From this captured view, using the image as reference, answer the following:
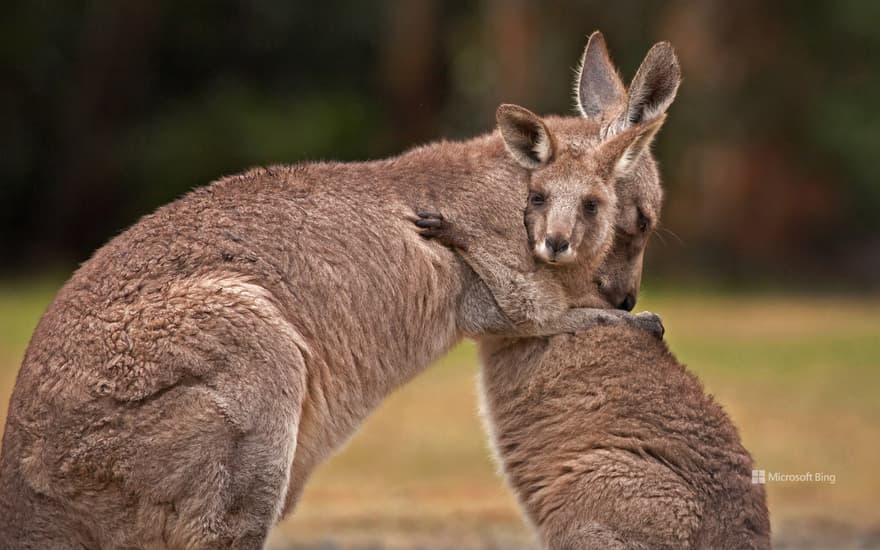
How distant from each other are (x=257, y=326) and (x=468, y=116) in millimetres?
21493

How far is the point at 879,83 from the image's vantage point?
3341cm

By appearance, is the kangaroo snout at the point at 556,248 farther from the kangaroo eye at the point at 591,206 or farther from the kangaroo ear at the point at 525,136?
the kangaroo ear at the point at 525,136

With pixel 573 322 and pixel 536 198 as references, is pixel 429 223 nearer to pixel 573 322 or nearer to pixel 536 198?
pixel 536 198

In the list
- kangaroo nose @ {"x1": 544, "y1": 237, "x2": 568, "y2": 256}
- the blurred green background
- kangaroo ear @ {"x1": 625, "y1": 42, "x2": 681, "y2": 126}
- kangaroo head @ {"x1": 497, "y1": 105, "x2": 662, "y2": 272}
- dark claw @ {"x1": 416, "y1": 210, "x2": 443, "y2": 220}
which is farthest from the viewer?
the blurred green background

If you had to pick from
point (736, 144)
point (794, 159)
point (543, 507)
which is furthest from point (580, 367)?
point (794, 159)

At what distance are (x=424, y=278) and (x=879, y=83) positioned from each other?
27.7 m

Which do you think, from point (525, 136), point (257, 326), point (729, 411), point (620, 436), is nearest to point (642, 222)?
point (525, 136)

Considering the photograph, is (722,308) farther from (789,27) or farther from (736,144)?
(789,27)

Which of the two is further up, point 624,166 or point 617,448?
point 624,166

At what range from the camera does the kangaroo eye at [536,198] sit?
27.8 feet

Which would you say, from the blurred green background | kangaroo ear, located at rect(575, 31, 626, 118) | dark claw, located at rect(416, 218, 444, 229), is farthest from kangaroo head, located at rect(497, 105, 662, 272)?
the blurred green background

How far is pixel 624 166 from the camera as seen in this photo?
8695 mm

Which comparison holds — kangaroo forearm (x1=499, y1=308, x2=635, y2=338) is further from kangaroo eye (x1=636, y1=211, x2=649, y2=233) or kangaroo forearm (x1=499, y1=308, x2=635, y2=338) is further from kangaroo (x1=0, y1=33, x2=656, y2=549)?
kangaroo eye (x1=636, y1=211, x2=649, y2=233)

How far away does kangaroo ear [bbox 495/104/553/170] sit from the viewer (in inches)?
330
